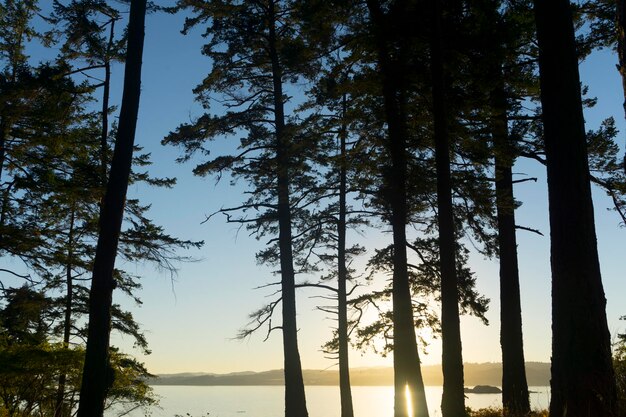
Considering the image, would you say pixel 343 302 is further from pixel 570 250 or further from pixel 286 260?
pixel 570 250

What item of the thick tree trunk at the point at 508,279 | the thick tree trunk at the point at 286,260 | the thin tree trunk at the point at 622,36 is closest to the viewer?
the thin tree trunk at the point at 622,36

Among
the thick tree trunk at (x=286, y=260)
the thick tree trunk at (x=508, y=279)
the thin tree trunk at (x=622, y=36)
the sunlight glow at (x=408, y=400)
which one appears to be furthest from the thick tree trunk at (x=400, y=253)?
the thin tree trunk at (x=622, y=36)

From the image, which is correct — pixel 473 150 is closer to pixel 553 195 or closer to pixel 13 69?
pixel 553 195

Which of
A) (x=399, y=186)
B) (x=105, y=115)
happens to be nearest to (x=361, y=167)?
(x=399, y=186)

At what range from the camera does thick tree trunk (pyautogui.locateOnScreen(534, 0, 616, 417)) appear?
248 inches

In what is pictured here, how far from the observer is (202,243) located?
16.5 m

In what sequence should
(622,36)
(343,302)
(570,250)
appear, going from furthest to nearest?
(343,302) → (570,250) → (622,36)

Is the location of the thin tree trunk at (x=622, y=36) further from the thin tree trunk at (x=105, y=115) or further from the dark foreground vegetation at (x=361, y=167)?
the thin tree trunk at (x=105, y=115)

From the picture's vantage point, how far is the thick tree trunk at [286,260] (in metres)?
17.2

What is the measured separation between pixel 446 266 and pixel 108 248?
634 centimetres

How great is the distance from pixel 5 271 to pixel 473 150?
1400 centimetres

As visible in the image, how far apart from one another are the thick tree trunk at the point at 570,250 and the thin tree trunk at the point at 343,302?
12021 mm

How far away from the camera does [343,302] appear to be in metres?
20.9

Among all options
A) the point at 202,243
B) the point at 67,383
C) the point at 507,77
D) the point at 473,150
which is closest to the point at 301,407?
the point at 202,243
